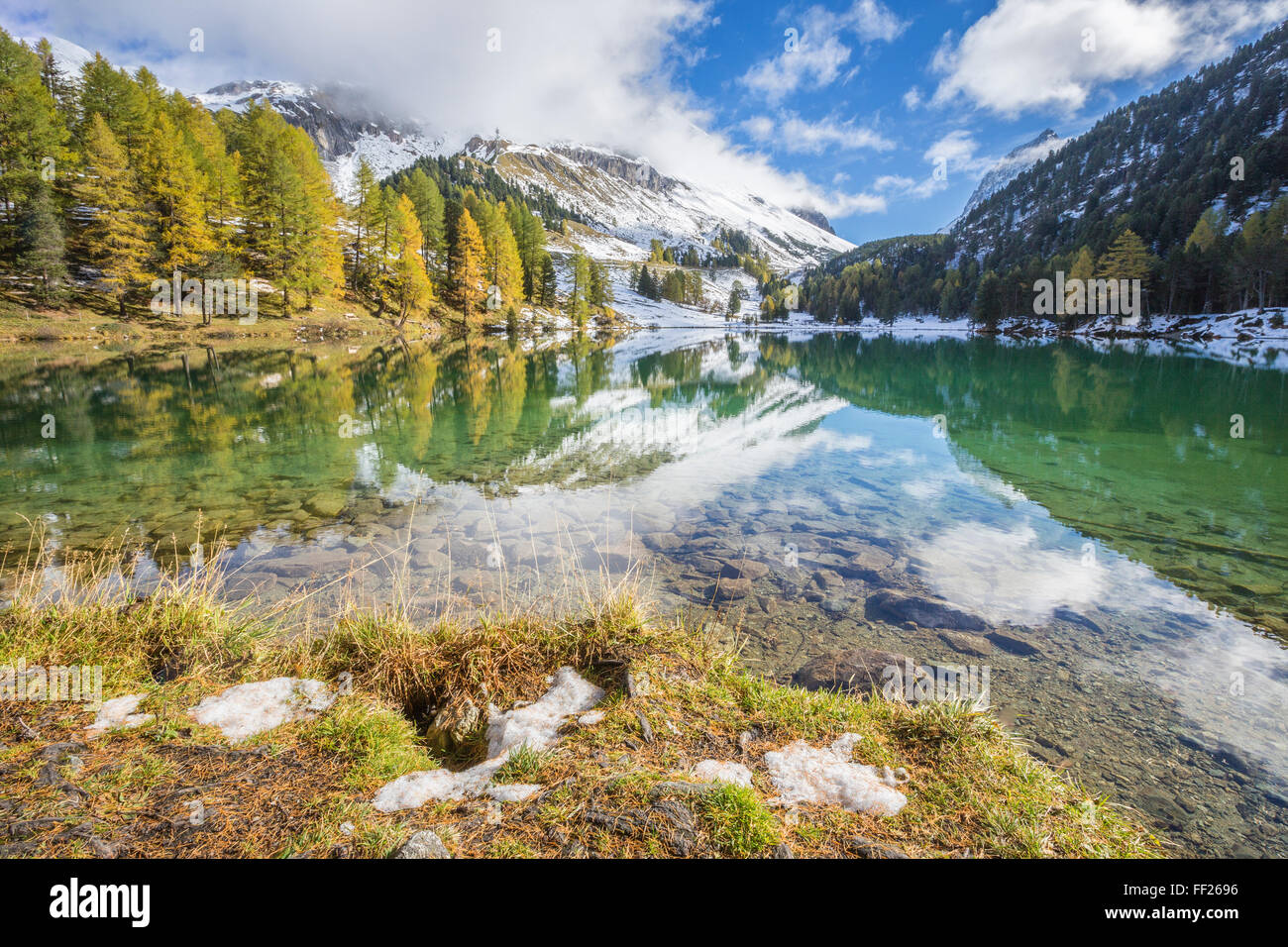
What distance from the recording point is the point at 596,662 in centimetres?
489

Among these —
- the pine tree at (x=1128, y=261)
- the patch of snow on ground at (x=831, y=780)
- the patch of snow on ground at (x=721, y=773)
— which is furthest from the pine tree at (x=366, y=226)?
the pine tree at (x=1128, y=261)

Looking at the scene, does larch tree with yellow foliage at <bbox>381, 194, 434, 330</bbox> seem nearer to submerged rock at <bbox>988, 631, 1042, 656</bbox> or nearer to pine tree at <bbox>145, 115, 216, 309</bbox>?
pine tree at <bbox>145, 115, 216, 309</bbox>

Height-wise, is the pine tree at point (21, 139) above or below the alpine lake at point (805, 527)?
above

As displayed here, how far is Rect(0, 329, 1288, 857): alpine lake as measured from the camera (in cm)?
573

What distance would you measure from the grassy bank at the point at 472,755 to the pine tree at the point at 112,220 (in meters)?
49.7

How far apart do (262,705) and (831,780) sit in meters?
4.21

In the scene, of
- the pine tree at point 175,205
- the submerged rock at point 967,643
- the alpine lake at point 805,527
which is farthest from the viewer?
the pine tree at point 175,205

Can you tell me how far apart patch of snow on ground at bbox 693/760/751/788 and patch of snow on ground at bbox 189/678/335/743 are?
2.91 metres

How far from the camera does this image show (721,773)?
3594 millimetres

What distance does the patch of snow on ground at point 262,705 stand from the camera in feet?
13.1

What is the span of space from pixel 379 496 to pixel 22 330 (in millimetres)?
41762

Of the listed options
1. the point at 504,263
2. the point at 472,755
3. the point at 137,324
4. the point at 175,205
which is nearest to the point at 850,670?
the point at 472,755

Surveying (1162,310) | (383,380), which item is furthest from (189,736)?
(1162,310)

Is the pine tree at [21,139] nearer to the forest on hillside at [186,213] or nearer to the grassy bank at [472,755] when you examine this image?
the forest on hillside at [186,213]
